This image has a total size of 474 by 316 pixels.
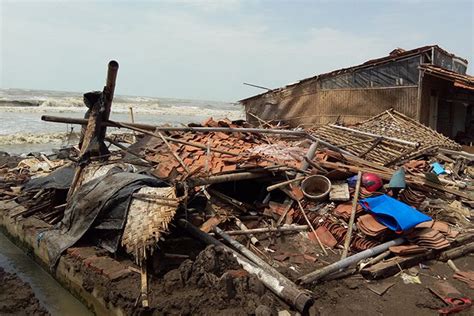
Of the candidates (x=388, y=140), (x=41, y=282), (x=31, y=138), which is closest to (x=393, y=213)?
(x=388, y=140)

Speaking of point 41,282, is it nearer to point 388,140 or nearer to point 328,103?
point 388,140

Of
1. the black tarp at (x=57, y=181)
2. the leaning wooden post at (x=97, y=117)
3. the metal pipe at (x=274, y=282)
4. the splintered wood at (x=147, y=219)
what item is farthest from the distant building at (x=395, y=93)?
the black tarp at (x=57, y=181)

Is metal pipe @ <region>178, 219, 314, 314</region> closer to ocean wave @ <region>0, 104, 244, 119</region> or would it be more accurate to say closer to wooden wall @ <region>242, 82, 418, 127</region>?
wooden wall @ <region>242, 82, 418, 127</region>

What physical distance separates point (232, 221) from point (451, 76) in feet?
27.7

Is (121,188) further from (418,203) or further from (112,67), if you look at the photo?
(418,203)

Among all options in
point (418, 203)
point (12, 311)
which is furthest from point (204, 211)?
point (418, 203)

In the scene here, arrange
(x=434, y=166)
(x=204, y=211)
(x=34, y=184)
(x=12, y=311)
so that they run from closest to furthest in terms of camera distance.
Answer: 1. (x=12, y=311)
2. (x=204, y=211)
3. (x=34, y=184)
4. (x=434, y=166)

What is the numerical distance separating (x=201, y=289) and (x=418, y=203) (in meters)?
4.53

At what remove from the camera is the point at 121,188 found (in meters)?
5.72

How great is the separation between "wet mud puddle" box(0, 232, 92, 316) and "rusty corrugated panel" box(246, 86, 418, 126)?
11.1 meters

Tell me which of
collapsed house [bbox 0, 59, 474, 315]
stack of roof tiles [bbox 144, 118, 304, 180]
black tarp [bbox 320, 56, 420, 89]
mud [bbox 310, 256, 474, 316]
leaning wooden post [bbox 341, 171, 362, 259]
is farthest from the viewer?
black tarp [bbox 320, 56, 420, 89]

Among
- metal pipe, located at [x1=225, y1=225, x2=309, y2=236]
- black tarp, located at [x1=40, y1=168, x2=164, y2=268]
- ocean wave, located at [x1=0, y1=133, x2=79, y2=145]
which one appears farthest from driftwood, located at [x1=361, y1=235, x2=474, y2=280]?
ocean wave, located at [x1=0, y1=133, x2=79, y2=145]

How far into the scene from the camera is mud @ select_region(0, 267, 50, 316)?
16.8 ft

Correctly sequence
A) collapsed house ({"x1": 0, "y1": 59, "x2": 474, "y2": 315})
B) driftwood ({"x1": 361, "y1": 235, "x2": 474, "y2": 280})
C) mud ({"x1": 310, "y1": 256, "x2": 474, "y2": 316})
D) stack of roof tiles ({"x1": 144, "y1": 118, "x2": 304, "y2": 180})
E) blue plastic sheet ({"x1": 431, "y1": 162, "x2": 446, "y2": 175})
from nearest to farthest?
mud ({"x1": 310, "y1": 256, "x2": 474, "y2": 316}), collapsed house ({"x1": 0, "y1": 59, "x2": 474, "y2": 315}), driftwood ({"x1": 361, "y1": 235, "x2": 474, "y2": 280}), stack of roof tiles ({"x1": 144, "y1": 118, "x2": 304, "y2": 180}), blue plastic sheet ({"x1": 431, "y1": 162, "x2": 446, "y2": 175})
